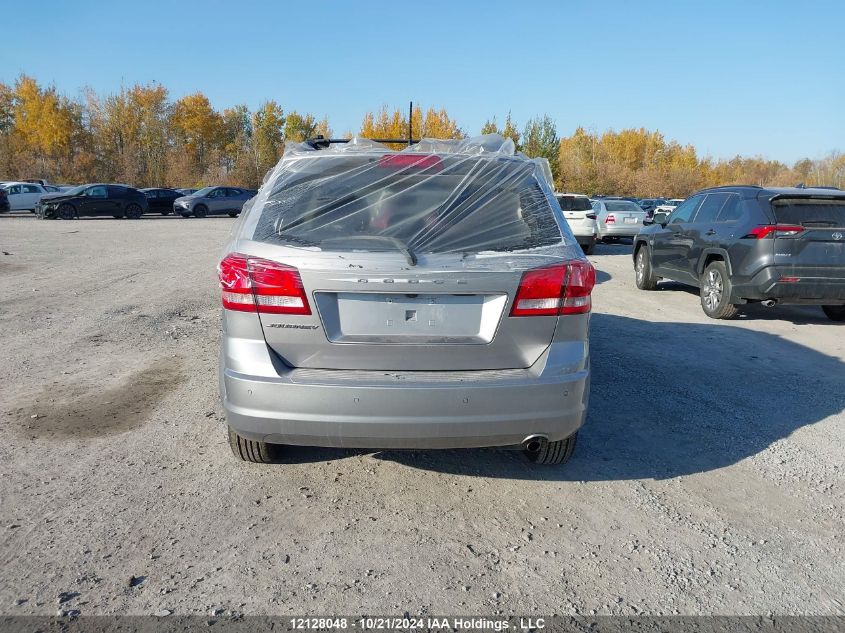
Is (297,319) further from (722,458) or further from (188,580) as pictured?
(722,458)

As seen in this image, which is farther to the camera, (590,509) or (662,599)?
→ (590,509)

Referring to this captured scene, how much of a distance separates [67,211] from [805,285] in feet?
100

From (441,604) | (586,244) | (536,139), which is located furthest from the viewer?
(536,139)

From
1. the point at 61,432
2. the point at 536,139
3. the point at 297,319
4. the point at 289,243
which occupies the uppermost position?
the point at 536,139

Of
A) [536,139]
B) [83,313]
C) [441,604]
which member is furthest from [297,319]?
[536,139]

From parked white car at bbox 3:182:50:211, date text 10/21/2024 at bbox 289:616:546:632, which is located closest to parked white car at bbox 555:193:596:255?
date text 10/21/2024 at bbox 289:616:546:632

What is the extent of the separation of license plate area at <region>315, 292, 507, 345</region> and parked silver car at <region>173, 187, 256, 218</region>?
1354 inches

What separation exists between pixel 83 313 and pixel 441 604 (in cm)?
705

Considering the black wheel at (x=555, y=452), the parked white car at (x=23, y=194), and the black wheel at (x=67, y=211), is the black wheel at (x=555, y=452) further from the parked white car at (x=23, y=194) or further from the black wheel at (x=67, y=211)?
the parked white car at (x=23, y=194)

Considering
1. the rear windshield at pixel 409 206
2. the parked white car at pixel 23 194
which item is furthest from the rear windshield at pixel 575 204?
the parked white car at pixel 23 194

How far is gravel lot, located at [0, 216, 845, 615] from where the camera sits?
2.64 m

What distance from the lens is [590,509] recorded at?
3.36m

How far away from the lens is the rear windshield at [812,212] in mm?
7836

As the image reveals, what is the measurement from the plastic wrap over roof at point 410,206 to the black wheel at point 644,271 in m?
8.05
